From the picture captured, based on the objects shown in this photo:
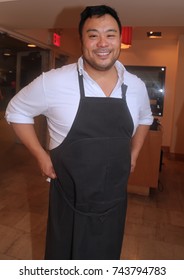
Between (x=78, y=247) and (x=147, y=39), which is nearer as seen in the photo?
(x=78, y=247)

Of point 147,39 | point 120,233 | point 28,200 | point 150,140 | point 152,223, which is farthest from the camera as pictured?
point 147,39

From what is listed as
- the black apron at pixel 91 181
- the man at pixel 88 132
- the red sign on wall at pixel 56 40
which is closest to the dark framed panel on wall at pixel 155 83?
the red sign on wall at pixel 56 40

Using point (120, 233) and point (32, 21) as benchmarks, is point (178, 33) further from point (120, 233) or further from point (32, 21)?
point (120, 233)

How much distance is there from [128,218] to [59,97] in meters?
1.96

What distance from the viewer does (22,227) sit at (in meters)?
2.47

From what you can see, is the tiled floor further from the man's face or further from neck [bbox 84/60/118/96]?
the man's face

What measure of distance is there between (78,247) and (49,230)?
0.65 ft

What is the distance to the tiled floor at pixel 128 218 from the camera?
218 cm

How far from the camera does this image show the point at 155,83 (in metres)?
6.19

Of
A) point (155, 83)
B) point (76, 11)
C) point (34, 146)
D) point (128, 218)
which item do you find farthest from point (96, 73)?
point (155, 83)

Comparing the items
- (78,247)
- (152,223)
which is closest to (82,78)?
(78,247)

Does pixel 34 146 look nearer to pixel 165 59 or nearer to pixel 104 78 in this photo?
pixel 104 78

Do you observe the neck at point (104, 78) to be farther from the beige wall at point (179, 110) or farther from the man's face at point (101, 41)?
the beige wall at point (179, 110)

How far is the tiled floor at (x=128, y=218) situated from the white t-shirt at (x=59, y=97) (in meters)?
1.32
